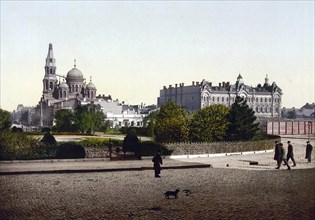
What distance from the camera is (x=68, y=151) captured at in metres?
26.1

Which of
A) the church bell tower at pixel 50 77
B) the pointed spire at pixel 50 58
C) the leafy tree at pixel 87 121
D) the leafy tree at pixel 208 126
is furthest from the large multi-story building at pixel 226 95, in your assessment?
the leafy tree at pixel 208 126

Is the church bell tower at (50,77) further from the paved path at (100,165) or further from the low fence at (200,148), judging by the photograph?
the paved path at (100,165)

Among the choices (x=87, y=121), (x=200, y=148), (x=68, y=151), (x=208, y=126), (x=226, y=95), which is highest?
(x=226, y=95)

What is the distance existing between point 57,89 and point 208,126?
262ft

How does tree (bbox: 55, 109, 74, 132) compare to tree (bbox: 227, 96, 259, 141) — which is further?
tree (bbox: 55, 109, 74, 132)

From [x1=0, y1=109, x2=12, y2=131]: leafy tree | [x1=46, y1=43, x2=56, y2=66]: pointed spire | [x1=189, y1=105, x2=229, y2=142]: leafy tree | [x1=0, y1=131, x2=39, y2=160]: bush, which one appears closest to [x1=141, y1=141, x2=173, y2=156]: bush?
[x1=189, y1=105, x2=229, y2=142]: leafy tree

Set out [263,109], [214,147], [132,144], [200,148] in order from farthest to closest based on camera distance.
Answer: [263,109], [214,147], [200,148], [132,144]

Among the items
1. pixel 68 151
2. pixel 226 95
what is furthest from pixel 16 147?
pixel 226 95

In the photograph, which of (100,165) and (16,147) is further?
(16,147)

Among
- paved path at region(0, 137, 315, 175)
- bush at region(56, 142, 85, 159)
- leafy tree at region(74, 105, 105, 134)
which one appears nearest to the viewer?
paved path at region(0, 137, 315, 175)

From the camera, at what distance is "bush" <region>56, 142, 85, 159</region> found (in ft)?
85.5

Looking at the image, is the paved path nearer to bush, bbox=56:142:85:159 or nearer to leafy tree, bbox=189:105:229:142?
bush, bbox=56:142:85:159

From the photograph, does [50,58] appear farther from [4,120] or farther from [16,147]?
[16,147]

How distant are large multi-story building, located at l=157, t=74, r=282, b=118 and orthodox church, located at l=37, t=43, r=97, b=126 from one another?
2218 centimetres
